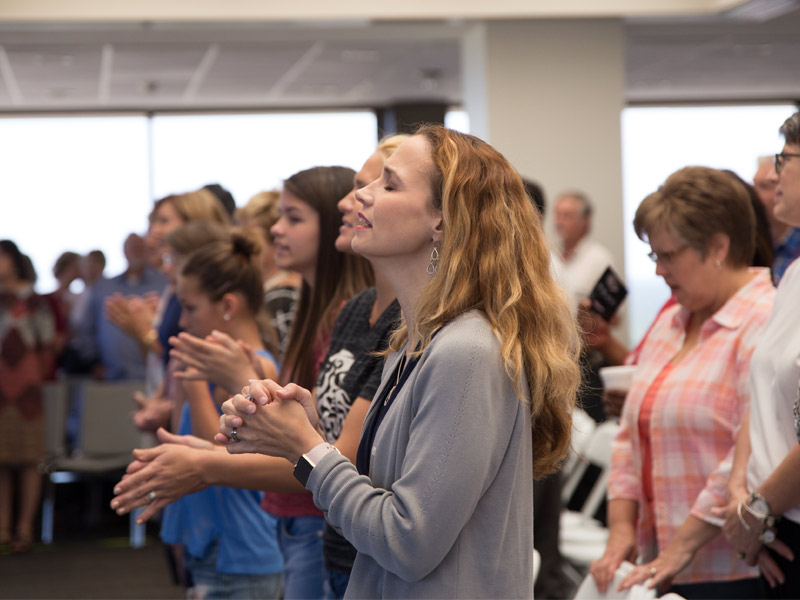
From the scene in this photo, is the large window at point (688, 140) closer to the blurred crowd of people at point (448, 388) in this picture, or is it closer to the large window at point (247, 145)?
the large window at point (247, 145)

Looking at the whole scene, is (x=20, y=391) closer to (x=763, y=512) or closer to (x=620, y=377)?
(x=620, y=377)

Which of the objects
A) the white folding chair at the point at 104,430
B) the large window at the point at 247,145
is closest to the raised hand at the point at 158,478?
the white folding chair at the point at 104,430

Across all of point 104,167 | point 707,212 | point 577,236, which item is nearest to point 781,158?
point 707,212

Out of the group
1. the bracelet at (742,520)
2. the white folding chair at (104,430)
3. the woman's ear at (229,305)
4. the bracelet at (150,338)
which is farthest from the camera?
the white folding chair at (104,430)

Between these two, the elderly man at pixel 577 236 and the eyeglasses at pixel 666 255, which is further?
the elderly man at pixel 577 236

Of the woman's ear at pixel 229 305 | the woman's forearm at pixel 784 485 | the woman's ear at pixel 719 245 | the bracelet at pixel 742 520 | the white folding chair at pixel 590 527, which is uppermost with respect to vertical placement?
the woman's ear at pixel 719 245

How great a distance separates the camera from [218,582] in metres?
2.47

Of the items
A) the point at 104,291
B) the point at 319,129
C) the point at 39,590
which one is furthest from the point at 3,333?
the point at 319,129

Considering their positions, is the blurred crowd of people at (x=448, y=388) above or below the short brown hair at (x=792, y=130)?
below

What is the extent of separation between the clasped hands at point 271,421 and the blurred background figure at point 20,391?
518cm

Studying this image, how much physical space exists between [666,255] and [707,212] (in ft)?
0.43

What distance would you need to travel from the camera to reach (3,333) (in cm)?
623

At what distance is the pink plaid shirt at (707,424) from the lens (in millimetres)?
2117

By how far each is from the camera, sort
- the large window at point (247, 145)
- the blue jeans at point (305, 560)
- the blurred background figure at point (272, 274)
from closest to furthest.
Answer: the blue jeans at point (305, 560)
the blurred background figure at point (272, 274)
the large window at point (247, 145)
